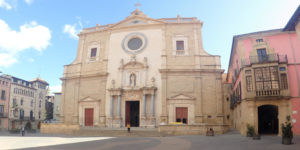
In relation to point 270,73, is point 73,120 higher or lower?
lower

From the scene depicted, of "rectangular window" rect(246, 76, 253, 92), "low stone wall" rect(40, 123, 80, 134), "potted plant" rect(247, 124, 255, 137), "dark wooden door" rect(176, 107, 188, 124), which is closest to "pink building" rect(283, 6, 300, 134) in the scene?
A: "rectangular window" rect(246, 76, 253, 92)

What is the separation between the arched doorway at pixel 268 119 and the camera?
23.9 meters

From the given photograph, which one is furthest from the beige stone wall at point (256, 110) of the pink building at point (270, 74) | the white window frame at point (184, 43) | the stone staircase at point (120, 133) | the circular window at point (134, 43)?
the circular window at point (134, 43)

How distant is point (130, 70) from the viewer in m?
29.9

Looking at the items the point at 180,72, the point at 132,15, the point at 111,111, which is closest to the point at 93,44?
the point at 132,15

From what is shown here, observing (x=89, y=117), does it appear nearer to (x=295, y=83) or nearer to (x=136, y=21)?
(x=136, y=21)

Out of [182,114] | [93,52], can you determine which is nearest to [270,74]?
[182,114]

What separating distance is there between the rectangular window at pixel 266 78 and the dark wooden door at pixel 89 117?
2042 centimetres

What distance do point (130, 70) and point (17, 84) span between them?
27.8 m

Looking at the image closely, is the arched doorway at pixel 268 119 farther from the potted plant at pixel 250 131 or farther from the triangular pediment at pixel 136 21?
the triangular pediment at pixel 136 21

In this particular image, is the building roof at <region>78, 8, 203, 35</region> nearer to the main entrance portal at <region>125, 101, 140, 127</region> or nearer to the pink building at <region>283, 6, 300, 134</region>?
the main entrance portal at <region>125, 101, 140, 127</region>

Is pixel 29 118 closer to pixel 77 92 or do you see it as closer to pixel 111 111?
pixel 77 92

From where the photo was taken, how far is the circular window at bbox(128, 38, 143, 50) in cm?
3120

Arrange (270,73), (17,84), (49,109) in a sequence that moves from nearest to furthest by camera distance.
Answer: (270,73)
(17,84)
(49,109)
